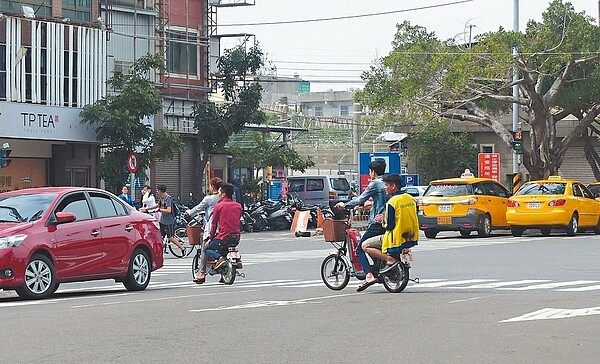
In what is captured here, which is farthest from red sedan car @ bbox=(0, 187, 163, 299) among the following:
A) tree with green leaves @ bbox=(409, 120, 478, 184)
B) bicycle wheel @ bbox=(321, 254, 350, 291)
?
tree with green leaves @ bbox=(409, 120, 478, 184)

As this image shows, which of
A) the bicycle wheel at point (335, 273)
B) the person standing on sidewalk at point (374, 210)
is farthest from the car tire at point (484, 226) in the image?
the person standing on sidewalk at point (374, 210)

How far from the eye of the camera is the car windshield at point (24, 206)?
Answer: 54.8 ft

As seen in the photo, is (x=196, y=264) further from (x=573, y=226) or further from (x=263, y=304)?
(x=573, y=226)

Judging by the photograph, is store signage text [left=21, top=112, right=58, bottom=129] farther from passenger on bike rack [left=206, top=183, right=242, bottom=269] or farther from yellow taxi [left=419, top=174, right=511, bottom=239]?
passenger on bike rack [left=206, top=183, right=242, bottom=269]

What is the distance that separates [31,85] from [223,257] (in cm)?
2392

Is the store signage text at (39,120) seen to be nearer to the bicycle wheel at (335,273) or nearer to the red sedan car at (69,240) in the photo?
the red sedan car at (69,240)

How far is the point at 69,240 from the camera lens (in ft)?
55.2

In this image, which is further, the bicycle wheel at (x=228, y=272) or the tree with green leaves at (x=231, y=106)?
the tree with green leaves at (x=231, y=106)

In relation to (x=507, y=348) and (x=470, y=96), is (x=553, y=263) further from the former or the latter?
(x=470, y=96)

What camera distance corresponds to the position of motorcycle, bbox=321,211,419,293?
16234 mm

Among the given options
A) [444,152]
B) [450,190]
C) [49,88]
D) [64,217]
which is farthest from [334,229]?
[444,152]

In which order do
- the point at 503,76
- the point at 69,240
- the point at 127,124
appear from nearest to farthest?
the point at 69,240
the point at 127,124
the point at 503,76

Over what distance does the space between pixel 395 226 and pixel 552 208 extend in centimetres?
1749

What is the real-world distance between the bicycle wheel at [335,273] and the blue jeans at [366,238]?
0.44 meters
